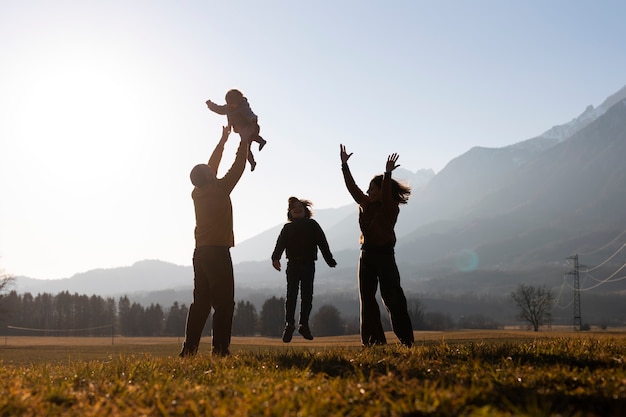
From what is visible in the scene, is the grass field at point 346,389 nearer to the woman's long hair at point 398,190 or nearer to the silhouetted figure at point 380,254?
the silhouetted figure at point 380,254

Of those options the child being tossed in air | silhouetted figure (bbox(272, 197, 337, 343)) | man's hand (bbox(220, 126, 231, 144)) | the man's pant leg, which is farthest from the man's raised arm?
silhouetted figure (bbox(272, 197, 337, 343))

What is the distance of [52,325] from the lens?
18225 cm

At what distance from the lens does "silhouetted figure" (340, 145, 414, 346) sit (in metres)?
9.85

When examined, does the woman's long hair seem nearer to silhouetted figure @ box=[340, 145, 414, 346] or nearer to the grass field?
silhouetted figure @ box=[340, 145, 414, 346]

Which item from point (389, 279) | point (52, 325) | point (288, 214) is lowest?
point (52, 325)

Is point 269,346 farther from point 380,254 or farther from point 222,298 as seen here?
point 222,298

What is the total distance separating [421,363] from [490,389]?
6.08 ft

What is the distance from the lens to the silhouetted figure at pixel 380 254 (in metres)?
9.85

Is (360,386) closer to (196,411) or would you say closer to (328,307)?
(196,411)

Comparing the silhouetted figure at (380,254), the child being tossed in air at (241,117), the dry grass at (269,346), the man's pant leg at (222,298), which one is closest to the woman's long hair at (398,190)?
the silhouetted figure at (380,254)

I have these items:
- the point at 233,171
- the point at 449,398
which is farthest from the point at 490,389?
the point at 233,171

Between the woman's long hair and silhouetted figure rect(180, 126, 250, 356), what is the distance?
257 centimetres

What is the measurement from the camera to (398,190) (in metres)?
10.5

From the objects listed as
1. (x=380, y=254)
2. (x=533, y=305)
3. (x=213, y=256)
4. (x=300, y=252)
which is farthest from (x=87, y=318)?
(x=380, y=254)
